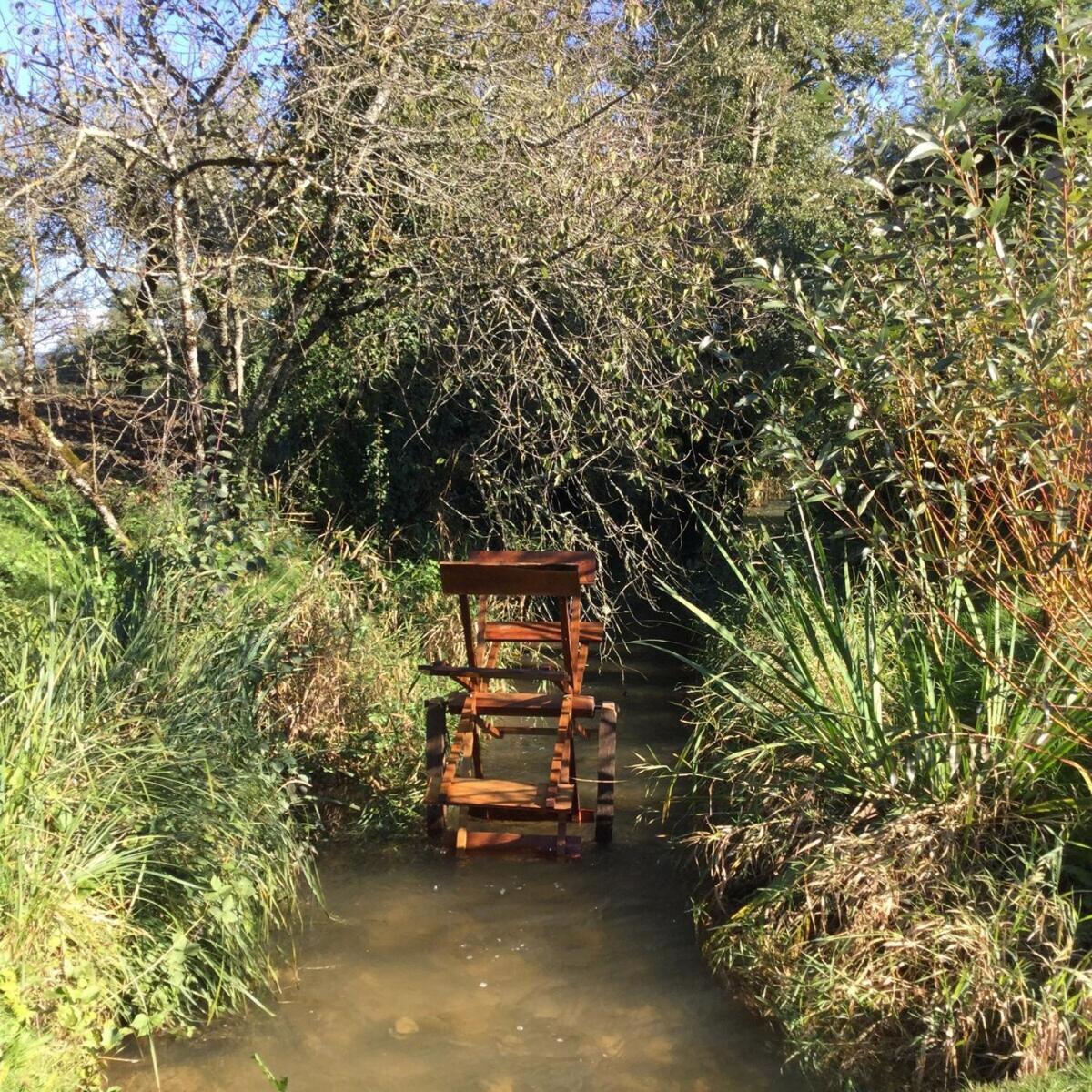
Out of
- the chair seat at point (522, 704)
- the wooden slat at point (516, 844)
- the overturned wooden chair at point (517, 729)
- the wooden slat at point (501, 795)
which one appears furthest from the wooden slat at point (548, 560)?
the wooden slat at point (516, 844)

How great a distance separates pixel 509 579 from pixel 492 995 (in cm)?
259

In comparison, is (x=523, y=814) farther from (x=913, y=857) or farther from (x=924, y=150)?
(x=924, y=150)

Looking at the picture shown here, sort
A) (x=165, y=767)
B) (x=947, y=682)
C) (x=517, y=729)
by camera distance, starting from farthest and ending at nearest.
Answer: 1. (x=517, y=729)
2. (x=947, y=682)
3. (x=165, y=767)

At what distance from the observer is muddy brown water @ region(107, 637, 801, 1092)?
4582mm

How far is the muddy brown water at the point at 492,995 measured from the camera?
4.58m

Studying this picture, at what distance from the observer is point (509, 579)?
7074 mm

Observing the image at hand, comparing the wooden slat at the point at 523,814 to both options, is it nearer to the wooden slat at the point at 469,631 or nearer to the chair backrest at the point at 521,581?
the chair backrest at the point at 521,581

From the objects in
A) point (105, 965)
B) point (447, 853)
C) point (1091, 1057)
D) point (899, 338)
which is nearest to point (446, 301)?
point (447, 853)

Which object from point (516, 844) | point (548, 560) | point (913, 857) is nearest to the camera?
point (913, 857)

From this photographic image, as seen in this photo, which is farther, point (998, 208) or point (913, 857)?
point (913, 857)

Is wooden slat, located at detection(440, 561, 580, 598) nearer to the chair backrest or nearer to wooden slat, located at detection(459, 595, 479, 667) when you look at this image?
the chair backrest

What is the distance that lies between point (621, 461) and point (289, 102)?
14.1ft

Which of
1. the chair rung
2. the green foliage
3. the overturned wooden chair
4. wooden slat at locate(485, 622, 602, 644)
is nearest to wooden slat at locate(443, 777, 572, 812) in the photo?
the overturned wooden chair

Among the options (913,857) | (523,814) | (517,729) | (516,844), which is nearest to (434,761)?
(523,814)
